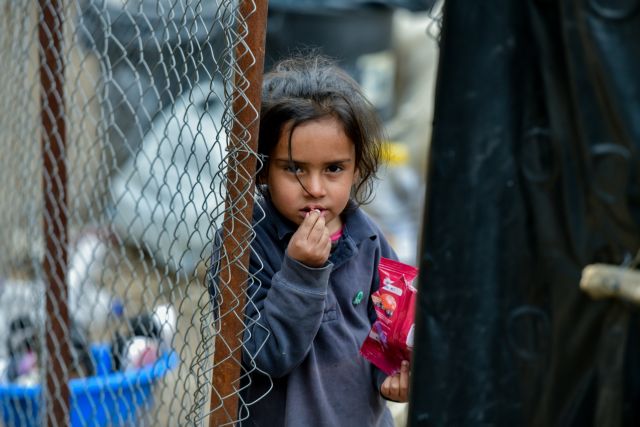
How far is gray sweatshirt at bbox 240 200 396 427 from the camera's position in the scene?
6.79 feet

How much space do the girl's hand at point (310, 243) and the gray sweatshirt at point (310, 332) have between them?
0.07 ft

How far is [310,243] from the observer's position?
2027mm

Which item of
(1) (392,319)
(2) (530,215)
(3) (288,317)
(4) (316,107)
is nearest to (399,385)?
(1) (392,319)

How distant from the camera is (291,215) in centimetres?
217

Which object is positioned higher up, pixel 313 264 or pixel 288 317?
pixel 313 264

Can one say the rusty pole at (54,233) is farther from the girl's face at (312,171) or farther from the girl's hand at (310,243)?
the girl's hand at (310,243)

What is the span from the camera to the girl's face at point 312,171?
2137 millimetres

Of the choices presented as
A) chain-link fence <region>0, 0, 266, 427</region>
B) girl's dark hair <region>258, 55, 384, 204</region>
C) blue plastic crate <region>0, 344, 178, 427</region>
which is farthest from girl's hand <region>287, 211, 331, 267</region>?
blue plastic crate <region>0, 344, 178, 427</region>

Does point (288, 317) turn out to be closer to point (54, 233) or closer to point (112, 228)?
point (54, 233)

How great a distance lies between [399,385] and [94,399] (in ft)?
6.57

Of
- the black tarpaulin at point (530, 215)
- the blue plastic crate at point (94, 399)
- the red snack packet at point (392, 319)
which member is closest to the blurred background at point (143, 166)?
the blue plastic crate at point (94, 399)

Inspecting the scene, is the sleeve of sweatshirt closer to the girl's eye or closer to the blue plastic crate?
the girl's eye

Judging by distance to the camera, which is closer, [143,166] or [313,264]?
[313,264]

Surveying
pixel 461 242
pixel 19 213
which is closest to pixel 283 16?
pixel 19 213
